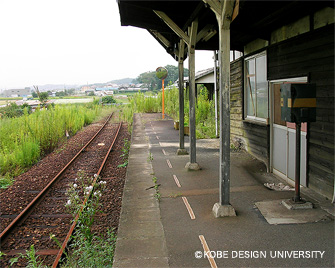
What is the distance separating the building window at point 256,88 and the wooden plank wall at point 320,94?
1.56m

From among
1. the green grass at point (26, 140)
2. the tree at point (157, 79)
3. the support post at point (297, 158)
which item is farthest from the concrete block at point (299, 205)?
the tree at point (157, 79)

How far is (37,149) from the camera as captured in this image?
409 inches

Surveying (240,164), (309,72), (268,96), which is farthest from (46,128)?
(309,72)

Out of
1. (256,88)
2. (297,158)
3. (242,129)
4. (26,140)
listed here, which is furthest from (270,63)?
(26,140)

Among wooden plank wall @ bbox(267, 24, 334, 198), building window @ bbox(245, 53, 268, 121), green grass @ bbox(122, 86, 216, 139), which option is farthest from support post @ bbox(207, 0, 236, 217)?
green grass @ bbox(122, 86, 216, 139)

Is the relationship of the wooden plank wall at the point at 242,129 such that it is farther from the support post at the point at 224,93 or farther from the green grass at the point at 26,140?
the green grass at the point at 26,140

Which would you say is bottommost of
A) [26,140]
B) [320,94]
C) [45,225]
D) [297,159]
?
[45,225]

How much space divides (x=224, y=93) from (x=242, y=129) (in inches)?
180

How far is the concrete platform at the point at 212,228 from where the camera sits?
347 cm

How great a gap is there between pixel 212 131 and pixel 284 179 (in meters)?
6.81

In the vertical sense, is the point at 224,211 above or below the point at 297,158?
below

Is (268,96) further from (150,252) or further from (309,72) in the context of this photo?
(150,252)

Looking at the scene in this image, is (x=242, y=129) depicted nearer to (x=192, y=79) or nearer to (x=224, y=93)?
(x=192, y=79)

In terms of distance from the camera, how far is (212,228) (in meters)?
4.25
